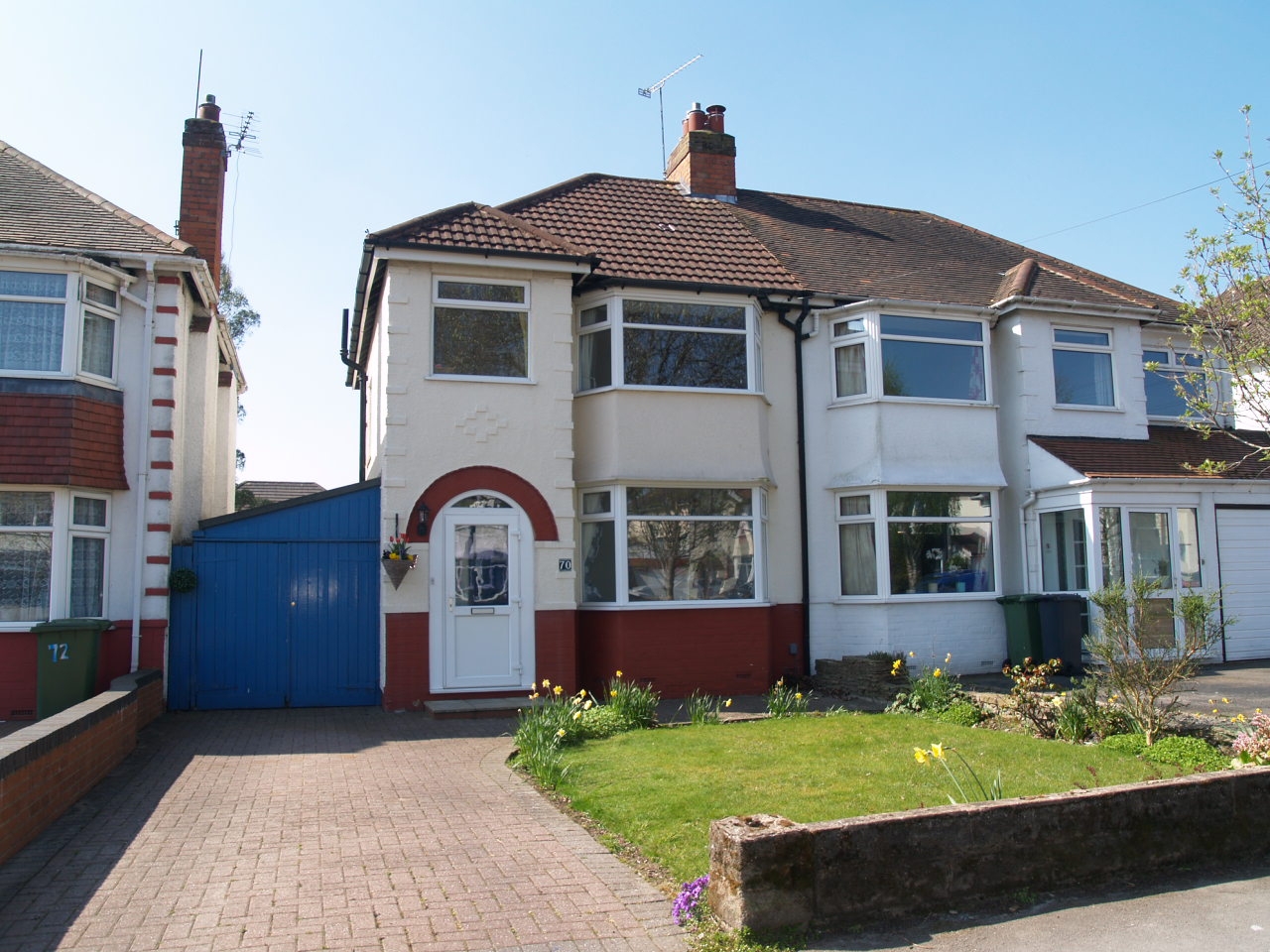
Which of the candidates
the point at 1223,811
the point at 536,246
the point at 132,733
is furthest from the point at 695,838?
the point at 536,246

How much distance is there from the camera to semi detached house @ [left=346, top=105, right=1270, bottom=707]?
43.7ft

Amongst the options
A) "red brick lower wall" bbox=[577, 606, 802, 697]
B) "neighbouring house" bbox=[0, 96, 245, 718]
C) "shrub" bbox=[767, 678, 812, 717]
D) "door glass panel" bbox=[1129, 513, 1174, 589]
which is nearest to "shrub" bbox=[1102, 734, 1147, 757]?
"shrub" bbox=[767, 678, 812, 717]

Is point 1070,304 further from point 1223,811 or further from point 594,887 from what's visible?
point 594,887

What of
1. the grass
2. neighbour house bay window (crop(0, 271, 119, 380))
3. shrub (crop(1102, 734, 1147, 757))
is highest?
neighbour house bay window (crop(0, 271, 119, 380))

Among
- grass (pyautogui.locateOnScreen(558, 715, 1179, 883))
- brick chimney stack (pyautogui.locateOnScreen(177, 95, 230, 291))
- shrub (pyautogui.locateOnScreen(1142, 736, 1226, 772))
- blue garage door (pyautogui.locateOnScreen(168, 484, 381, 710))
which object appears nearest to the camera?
grass (pyautogui.locateOnScreen(558, 715, 1179, 883))

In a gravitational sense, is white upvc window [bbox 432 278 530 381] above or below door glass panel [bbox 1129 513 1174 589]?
above

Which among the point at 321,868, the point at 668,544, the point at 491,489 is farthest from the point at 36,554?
the point at 321,868

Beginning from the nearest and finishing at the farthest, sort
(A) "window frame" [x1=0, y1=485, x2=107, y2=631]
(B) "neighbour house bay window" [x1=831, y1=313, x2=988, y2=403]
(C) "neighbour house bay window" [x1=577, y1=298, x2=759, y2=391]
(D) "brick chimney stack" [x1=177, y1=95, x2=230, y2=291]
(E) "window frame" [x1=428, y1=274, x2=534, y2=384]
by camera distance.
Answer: (A) "window frame" [x1=0, y1=485, x2=107, y2=631] < (E) "window frame" [x1=428, y1=274, x2=534, y2=384] < (C) "neighbour house bay window" [x1=577, y1=298, x2=759, y2=391] < (B) "neighbour house bay window" [x1=831, y1=313, x2=988, y2=403] < (D) "brick chimney stack" [x1=177, y1=95, x2=230, y2=291]

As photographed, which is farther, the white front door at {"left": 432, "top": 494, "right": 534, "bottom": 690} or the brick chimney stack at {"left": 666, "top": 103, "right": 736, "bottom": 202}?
the brick chimney stack at {"left": 666, "top": 103, "right": 736, "bottom": 202}

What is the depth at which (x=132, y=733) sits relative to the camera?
10172 mm

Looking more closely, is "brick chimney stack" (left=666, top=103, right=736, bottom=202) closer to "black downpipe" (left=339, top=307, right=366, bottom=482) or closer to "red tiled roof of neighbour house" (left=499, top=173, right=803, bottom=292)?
"red tiled roof of neighbour house" (left=499, top=173, right=803, bottom=292)

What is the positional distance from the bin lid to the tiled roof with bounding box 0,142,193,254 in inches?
172

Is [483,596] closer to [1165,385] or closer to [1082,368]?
[1082,368]

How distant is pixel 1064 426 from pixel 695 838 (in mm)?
11843
